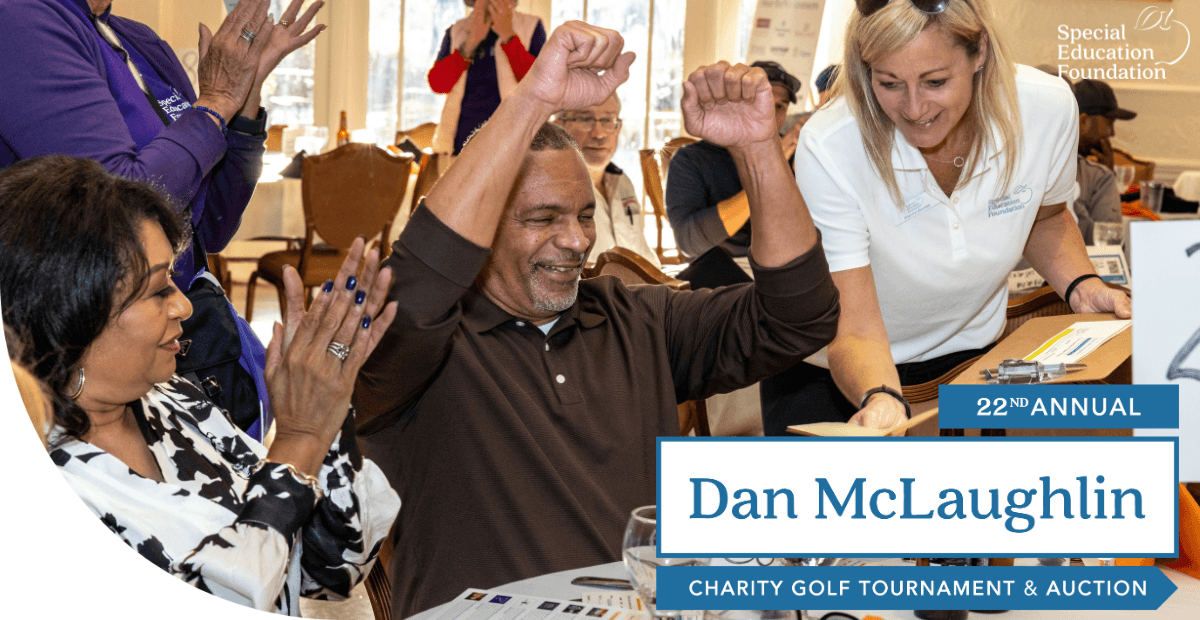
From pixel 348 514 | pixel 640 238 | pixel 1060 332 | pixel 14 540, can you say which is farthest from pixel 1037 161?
pixel 640 238

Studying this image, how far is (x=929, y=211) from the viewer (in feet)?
4.84

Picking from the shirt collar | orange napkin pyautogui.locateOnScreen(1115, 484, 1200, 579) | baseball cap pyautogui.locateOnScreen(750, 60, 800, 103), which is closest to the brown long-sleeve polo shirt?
the shirt collar

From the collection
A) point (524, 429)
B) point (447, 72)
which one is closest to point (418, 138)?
point (447, 72)

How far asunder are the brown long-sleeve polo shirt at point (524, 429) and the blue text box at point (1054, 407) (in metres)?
0.23

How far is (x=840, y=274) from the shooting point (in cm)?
142

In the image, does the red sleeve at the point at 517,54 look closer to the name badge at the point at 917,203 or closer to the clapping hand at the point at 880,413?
the name badge at the point at 917,203

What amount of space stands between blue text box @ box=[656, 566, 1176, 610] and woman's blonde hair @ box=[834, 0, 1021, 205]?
2.26 feet

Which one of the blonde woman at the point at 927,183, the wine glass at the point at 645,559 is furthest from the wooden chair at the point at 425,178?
the wine glass at the point at 645,559

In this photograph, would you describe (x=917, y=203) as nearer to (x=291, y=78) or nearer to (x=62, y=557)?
(x=291, y=78)

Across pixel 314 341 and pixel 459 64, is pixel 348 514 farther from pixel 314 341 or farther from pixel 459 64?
pixel 459 64

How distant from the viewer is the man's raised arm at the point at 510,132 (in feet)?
3.36

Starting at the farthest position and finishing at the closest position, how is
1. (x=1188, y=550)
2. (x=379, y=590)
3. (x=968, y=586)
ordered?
(x=379, y=590) < (x=1188, y=550) < (x=968, y=586)

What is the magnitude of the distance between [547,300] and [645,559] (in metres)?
0.56

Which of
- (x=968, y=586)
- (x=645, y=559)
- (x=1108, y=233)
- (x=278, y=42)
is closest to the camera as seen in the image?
(x=645, y=559)
